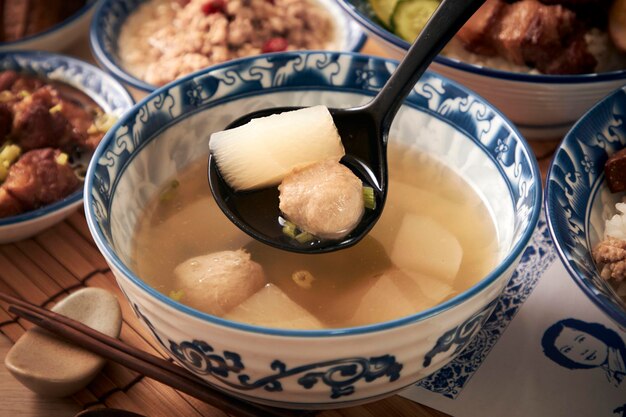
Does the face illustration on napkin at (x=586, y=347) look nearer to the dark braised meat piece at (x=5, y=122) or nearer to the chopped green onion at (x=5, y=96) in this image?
the dark braised meat piece at (x=5, y=122)

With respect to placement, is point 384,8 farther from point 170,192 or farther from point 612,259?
point 612,259

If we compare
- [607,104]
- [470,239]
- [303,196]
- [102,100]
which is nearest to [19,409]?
[303,196]

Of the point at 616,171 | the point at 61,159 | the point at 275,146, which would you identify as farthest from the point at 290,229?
the point at 61,159

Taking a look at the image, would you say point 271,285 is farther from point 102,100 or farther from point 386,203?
point 102,100

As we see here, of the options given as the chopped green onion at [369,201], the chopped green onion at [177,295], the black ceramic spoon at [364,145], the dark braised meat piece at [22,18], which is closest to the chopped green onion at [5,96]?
the dark braised meat piece at [22,18]

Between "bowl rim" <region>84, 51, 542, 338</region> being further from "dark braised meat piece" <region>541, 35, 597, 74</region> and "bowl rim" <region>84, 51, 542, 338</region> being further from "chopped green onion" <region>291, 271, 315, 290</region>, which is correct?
"dark braised meat piece" <region>541, 35, 597, 74</region>

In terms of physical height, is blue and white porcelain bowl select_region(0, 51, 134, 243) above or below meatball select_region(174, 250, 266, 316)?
below

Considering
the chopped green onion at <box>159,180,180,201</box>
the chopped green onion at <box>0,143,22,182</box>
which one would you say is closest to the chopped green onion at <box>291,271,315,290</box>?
the chopped green onion at <box>159,180,180,201</box>
